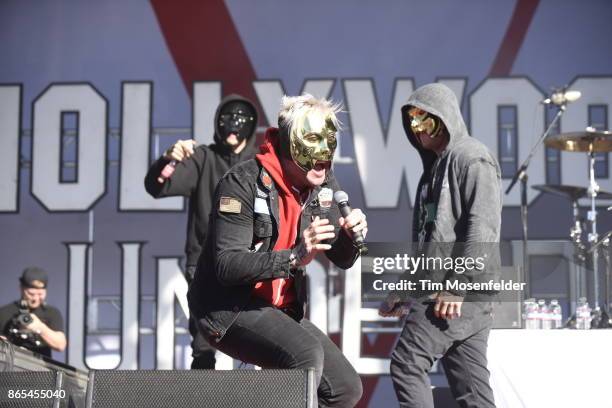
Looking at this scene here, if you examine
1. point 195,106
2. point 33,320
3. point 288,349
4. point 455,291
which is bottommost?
point 288,349

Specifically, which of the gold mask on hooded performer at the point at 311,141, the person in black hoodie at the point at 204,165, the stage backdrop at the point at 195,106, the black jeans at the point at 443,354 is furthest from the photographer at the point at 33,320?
the gold mask on hooded performer at the point at 311,141

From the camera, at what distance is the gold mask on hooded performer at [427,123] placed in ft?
15.1

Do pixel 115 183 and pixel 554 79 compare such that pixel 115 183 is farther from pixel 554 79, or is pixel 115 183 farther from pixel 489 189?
pixel 489 189

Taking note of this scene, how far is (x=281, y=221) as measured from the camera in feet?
12.4

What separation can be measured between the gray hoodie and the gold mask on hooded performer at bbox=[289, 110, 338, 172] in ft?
2.56

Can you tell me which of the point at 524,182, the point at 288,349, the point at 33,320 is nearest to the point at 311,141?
the point at 288,349

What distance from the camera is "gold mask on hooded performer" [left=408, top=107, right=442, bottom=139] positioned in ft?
15.1

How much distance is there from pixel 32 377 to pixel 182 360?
339 cm

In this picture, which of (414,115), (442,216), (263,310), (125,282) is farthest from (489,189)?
(125,282)

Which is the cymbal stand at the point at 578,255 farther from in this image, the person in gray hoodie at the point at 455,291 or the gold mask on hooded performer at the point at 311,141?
the gold mask on hooded performer at the point at 311,141

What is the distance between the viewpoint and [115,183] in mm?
7582

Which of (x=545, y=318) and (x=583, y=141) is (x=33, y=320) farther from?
(x=583, y=141)

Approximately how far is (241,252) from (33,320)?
3.43 meters

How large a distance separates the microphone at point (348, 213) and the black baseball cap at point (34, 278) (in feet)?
12.6
